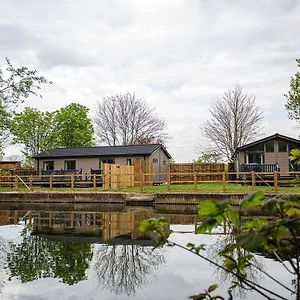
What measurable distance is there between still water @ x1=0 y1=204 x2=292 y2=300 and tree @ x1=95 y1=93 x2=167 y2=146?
114ft

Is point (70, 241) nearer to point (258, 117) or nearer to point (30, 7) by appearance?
point (30, 7)

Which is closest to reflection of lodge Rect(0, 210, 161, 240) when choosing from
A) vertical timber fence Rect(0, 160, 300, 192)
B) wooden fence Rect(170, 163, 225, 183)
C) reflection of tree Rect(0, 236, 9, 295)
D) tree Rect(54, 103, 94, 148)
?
reflection of tree Rect(0, 236, 9, 295)

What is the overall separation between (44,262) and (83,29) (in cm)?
1144

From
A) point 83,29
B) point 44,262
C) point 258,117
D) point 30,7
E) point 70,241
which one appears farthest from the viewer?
point 258,117

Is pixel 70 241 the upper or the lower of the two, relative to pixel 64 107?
lower

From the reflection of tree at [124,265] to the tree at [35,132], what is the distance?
3586cm

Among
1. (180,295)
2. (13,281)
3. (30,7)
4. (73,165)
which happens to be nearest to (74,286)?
(13,281)

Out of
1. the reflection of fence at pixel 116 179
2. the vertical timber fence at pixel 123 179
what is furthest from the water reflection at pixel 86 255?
the vertical timber fence at pixel 123 179

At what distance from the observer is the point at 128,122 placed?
1780 inches

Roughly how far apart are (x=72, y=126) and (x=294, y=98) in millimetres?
26286

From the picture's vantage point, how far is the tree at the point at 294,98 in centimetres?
2305

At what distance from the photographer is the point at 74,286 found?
5449mm

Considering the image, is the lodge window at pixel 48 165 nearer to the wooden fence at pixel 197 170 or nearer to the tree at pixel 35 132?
the wooden fence at pixel 197 170

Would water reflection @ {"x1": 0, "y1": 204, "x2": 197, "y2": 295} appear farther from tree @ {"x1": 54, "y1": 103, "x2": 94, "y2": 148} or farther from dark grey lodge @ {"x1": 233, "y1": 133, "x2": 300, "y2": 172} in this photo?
tree @ {"x1": 54, "y1": 103, "x2": 94, "y2": 148}
